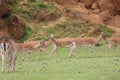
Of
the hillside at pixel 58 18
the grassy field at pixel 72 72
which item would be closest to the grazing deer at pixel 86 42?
the hillside at pixel 58 18

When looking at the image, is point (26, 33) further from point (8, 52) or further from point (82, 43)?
point (8, 52)

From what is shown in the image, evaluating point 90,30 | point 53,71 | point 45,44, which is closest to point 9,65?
point 53,71

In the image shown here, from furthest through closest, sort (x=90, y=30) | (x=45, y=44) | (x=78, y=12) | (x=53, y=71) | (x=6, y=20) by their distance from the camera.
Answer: (x=78, y=12) < (x=90, y=30) < (x=6, y=20) < (x=45, y=44) < (x=53, y=71)

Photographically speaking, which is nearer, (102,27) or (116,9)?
(102,27)

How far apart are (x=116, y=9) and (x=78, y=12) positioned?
425 cm

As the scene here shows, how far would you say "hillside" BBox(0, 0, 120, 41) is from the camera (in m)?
32.1

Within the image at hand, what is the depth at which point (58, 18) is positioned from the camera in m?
35.8

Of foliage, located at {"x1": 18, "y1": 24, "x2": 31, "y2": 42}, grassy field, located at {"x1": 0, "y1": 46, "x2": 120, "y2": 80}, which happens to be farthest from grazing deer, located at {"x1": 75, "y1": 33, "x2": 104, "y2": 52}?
grassy field, located at {"x1": 0, "y1": 46, "x2": 120, "y2": 80}

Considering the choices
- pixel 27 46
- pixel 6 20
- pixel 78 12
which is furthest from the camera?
pixel 78 12

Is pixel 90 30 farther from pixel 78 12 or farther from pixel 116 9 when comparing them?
pixel 116 9

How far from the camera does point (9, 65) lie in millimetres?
17188

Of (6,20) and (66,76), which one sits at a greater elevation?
(66,76)

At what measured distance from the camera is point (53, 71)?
17.0 metres

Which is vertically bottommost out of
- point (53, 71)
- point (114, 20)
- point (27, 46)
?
point (114, 20)
